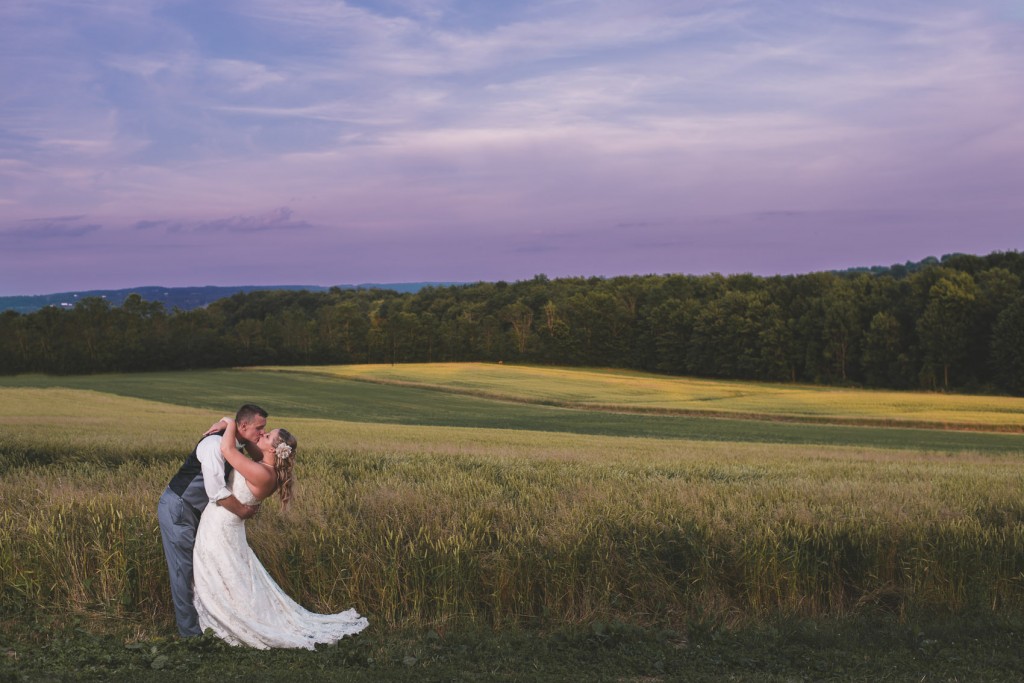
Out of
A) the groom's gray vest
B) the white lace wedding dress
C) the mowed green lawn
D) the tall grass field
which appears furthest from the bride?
the mowed green lawn

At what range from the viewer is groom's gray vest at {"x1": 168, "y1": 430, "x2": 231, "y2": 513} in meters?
7.53

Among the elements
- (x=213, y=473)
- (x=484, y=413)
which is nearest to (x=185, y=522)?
(x=213, y=473)

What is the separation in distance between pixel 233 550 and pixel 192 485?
2.39 ft

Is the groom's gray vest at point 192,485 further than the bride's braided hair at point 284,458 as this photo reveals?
Yes

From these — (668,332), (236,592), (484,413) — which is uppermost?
(668,332)

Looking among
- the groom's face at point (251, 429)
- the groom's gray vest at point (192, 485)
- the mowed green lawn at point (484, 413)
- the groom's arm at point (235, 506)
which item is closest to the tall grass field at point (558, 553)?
the groom's gray vest at point (192, 485)

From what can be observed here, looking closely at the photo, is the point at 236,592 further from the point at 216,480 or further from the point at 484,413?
the point at 484,413

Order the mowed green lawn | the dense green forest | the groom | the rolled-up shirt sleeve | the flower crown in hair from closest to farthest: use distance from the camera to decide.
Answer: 1. the rolled-up shirt sleeve
2. the flower crown in hair
3. the groom
4. the mowed green lawn
5. the dense green forest

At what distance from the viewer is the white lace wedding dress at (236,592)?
7.25m

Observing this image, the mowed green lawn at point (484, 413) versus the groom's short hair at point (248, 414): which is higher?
the groom's short hair at point (248, 414)

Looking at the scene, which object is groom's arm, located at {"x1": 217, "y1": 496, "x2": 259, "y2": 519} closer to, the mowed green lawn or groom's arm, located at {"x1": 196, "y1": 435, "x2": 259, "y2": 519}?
groom's arm, located at {"x1": 196, "y1": 435, "x2": 259, "y2": 519}

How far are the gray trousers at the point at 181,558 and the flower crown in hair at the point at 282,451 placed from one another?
41.4 inches

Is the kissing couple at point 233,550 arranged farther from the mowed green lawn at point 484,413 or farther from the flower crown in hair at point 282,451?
the mowed green lawn at point 484,413

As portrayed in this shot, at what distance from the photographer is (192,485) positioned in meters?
7.53
